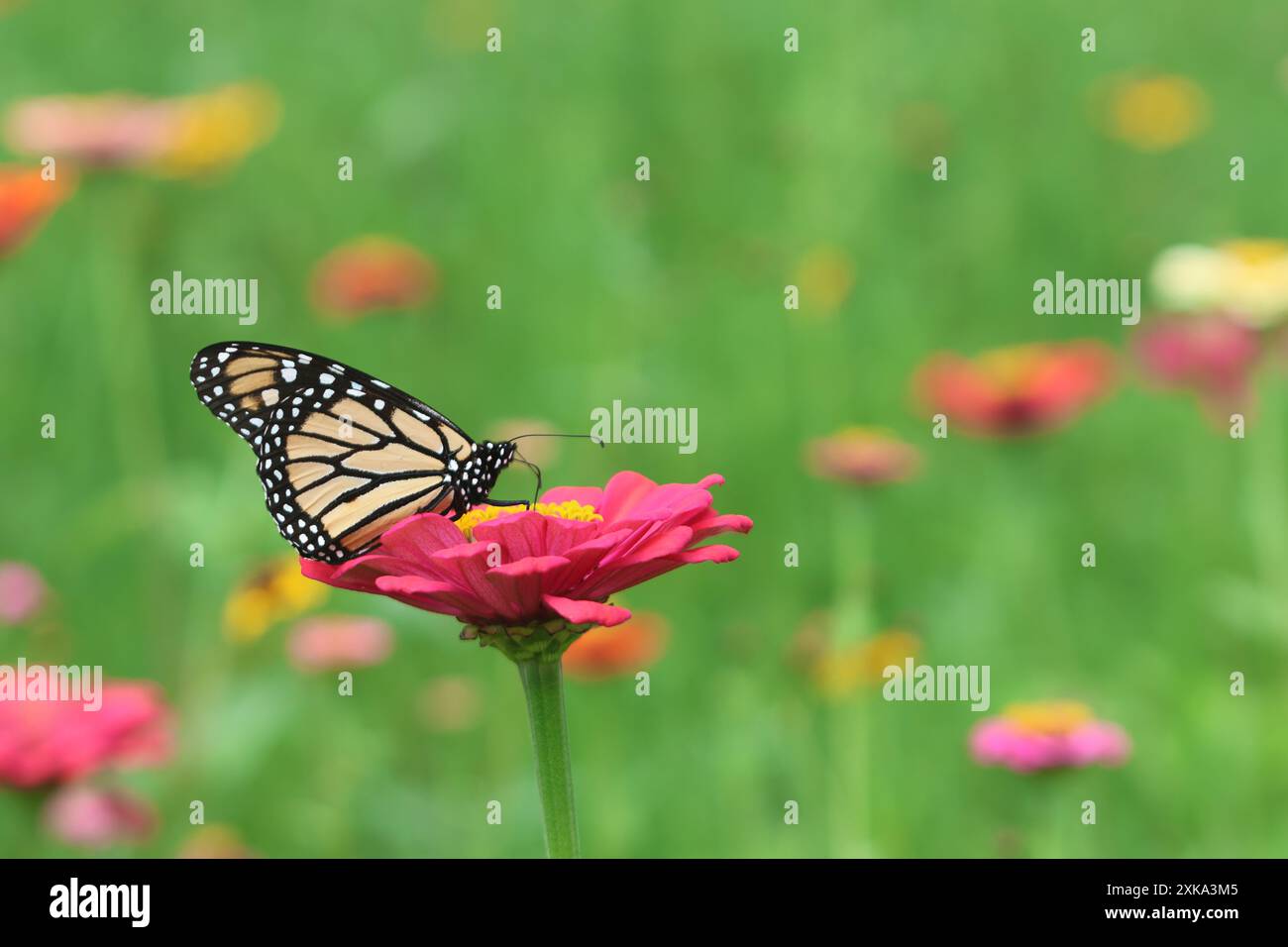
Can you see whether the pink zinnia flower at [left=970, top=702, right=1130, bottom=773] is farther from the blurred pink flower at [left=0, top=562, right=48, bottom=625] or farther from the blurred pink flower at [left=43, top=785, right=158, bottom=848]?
the blurred pink flower at [left=0, top=562, right=48, bottom=625]

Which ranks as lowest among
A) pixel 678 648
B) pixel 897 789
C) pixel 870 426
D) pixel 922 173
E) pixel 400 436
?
pixel 897 789

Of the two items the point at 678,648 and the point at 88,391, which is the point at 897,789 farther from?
the point at 88,391

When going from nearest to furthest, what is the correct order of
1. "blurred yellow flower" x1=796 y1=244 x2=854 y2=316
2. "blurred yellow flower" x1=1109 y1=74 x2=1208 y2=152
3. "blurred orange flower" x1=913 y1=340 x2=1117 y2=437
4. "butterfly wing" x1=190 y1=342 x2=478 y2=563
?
"butterfly wing" x1=190 y1=342 x2=478 y2=563
"blurred orange flower" x1=913 y1=340 x2=1117 y2=437
"blurred yellow flower" x1=796 y1=244 x2=854 y2=316
"blurred yellow flower" x1=1109 y1=74 x2=1208 y2=152

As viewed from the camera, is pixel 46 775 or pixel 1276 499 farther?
pixel 1276 499

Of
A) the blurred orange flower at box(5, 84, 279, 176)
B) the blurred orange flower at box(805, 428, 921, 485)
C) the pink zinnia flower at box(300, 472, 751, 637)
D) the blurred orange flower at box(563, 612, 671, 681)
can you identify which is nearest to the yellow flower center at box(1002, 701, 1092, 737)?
the blurred orange flower at box(805, 428, 921, 485)

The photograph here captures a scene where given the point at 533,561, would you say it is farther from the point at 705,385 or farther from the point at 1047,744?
the point at 705,385

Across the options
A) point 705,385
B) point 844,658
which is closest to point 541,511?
point 844,658

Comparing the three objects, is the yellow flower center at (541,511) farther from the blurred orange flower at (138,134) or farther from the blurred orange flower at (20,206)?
the blurred orange flower at (138,134)
